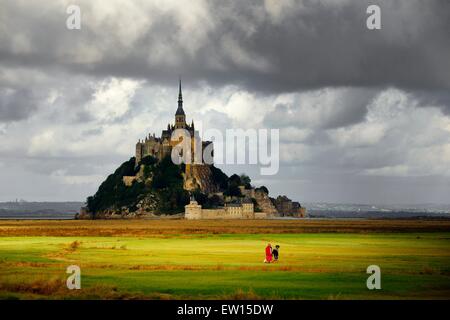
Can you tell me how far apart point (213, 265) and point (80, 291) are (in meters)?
12.2

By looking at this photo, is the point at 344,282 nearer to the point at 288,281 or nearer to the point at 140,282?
the point at 288,281

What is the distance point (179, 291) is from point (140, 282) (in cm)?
356

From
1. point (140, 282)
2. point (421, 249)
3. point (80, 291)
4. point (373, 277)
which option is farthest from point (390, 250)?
point (80, 291)

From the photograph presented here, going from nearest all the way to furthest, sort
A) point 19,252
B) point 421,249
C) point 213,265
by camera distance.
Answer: point 213,265 → point 19,252 → point 421,249

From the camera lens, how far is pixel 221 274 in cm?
3744

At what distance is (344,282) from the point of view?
34.7 m

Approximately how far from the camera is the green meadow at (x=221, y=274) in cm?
3119

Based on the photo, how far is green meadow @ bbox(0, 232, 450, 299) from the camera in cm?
3119

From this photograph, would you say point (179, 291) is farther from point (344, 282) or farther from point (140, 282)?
point (344, 282)

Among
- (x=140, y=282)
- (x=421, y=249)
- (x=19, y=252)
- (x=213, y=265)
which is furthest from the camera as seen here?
(x=421, y=249)

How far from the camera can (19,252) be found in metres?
53.5
